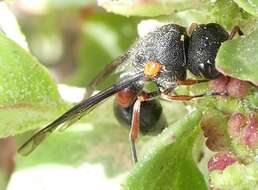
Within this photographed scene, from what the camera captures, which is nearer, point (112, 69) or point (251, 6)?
point (251, 6)

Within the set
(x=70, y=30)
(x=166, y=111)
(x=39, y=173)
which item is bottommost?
(x=70, y=30)

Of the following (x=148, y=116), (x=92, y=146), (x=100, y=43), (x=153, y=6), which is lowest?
(x=100, y=43)

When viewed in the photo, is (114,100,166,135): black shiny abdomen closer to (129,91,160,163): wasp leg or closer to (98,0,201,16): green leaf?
(129,91,160,163): wasp leg

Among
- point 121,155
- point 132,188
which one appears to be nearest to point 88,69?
point 121,155

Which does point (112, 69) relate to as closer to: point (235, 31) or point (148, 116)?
point (148, 116)

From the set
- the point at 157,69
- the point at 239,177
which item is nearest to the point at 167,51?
the point at 157,69

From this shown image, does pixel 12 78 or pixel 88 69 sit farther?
pixel 88 69

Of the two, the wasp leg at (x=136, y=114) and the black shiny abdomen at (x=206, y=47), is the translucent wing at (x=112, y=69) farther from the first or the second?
the black shiny abdomen at (x=206, y=47)

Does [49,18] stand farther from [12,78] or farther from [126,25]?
[12,78]
